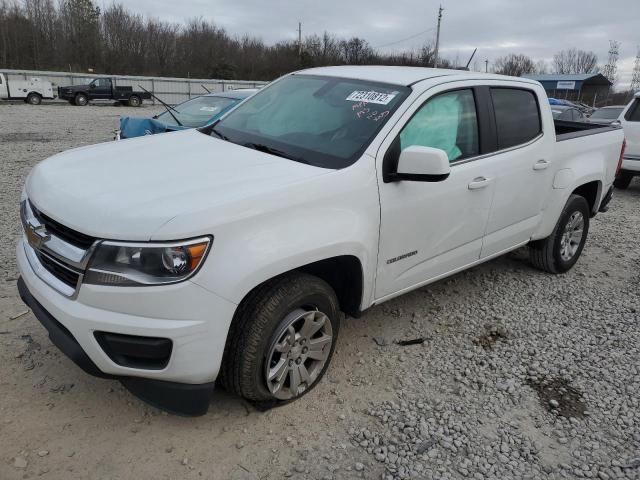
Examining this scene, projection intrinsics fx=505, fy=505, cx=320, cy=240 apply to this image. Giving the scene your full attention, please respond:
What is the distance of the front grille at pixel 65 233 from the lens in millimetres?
2246

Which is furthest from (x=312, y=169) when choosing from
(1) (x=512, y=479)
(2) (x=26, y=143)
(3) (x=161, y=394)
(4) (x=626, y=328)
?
(2) (x=26, y=143)

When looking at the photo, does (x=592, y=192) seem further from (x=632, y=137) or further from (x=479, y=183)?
(x=632, y=137)

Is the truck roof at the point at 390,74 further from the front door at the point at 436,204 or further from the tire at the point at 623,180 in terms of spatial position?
the tire at the point at 623,180

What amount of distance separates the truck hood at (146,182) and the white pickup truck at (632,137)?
28.8 feet

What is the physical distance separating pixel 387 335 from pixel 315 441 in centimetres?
127

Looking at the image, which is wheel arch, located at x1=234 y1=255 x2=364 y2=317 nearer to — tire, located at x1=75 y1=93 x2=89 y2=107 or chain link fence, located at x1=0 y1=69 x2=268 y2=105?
tire, located at x1=75 y1=93 x2=89 y2=107

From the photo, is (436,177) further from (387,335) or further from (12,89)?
(12,89)

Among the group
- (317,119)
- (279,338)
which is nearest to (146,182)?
(279,338)

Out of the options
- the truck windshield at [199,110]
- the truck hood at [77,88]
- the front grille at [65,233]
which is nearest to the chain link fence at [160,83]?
the truck hood at [77,88]

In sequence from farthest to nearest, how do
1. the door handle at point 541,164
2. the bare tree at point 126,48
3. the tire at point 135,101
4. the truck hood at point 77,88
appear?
1. the bare tree at point 126,48
2. the tire at point 135,101
3. the truck hood at point 77,88
4. the door handle at point 541,164

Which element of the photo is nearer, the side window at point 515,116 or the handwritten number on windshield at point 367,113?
the handwritten number on windshield at point 367,113

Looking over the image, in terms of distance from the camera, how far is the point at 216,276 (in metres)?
2.20

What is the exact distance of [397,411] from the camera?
9.53ft

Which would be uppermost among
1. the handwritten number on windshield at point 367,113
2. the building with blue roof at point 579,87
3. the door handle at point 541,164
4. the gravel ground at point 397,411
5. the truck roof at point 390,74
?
the building with blue roof at point 579,87
